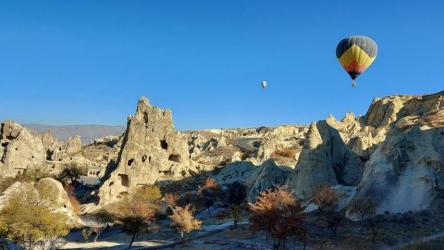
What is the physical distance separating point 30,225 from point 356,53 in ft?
128

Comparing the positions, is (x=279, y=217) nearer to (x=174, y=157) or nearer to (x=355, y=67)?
(x=355, y=67)

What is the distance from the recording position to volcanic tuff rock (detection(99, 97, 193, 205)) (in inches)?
2694

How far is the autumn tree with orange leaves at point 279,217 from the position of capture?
106 feet

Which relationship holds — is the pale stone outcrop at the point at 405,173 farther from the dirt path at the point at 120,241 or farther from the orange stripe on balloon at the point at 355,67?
the orange stripe on balloon at the point at 355,67

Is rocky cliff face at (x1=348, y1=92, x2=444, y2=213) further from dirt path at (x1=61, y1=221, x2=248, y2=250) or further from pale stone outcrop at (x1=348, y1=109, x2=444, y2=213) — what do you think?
dirt path at (x1=61, y1=221, x2=248, y2=250)

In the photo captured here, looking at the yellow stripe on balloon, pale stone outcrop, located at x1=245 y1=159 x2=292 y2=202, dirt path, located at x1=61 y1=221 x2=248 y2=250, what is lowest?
dirt path, located at x1=61 y1=221 x2=248 y2=250

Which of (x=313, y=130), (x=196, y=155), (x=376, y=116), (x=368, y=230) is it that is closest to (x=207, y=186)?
(x=313, y=130)

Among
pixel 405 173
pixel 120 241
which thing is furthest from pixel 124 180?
pixel 405 173

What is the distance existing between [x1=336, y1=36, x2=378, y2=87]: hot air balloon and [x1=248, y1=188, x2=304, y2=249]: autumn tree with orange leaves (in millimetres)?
27714

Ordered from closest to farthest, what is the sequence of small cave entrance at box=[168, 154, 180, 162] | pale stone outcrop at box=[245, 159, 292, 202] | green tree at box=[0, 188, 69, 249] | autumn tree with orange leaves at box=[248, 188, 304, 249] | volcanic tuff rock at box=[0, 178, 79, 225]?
1. autumn tree with orange leaves at box=[248, 188, 304, 249]
2. green tree at box=[0, 188, 69, 249]
3. volcanic tuff rock at box=[0, 178, 79, 225]
4. pale stone outcrop at box=[245, 159, 292, 202]
5. small cave entrance at box=[168, 154, 180, 162]

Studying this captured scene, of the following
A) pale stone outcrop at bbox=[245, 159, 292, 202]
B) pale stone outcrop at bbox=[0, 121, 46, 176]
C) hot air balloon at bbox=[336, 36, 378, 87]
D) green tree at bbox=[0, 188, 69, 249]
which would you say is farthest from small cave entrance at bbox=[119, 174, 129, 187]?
hot air balloon at bbox=[336, 36, 378, 87]

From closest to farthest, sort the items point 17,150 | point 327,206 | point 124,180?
point 327,206 → point 124,180 → point 17,150

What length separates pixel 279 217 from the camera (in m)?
33.0

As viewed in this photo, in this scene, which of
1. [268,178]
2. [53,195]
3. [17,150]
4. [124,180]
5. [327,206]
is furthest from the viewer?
[17,150]
